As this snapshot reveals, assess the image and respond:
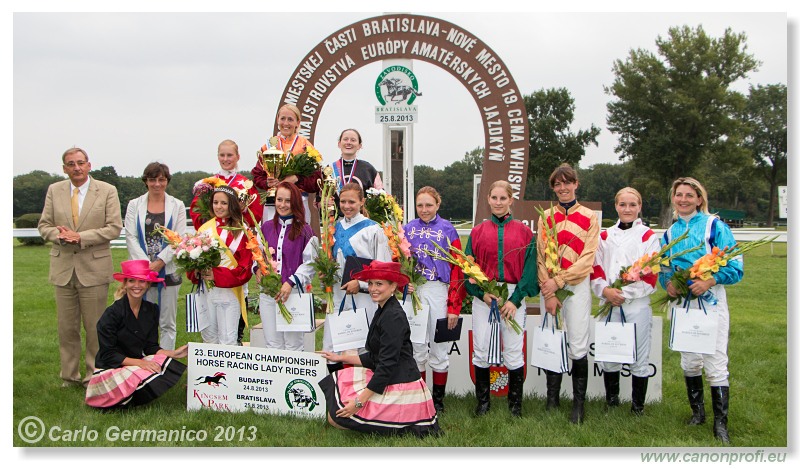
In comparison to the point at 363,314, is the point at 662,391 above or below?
below

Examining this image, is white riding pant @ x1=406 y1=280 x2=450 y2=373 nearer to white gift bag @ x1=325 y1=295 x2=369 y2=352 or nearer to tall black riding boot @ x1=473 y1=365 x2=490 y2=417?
tall black riding boot @ x1=473 y1=365 x2=490 y2=417

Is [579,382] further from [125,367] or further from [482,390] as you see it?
[125,367]

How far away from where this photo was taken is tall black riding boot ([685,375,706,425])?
477 cm

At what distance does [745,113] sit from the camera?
40.5 metres

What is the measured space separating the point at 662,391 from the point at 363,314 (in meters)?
2.76

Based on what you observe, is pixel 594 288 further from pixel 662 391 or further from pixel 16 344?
pixel 16 344

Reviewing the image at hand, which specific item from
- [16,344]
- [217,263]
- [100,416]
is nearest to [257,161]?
[217,263]

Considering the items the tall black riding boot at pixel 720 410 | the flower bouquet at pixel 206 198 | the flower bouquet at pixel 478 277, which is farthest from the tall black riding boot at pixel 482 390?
the flower bouquet at pixel 206 198

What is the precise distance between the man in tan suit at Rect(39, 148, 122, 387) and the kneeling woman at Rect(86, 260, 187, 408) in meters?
0.68

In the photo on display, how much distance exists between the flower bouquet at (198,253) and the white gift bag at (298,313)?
2.24 ft

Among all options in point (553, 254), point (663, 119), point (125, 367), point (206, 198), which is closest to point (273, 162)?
point (206, 198)

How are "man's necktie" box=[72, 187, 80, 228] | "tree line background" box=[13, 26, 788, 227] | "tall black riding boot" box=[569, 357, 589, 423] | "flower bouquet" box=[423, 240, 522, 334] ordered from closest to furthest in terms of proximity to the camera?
1. "flower bouquet" box=[423, 240, 522, 334]
2. "tall black riding boot" box=[569, 357, 589, 423]
3. "man's necktie" box=[72, 187, 80, 228]
4. "tree line background" box=[13, 26, 788, 227]

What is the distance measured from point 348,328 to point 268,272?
79 cm

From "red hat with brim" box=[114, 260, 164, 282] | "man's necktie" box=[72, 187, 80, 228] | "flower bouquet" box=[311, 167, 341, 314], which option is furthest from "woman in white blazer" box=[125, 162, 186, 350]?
"flower bouquet" box=[311, 167, 341, 314]
